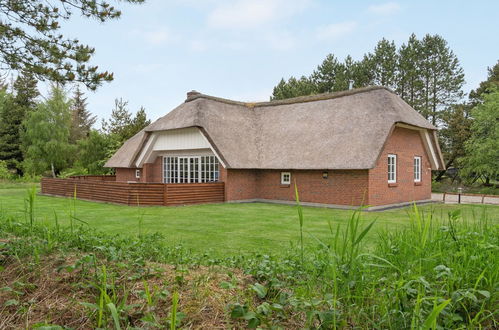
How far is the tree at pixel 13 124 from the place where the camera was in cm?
4047

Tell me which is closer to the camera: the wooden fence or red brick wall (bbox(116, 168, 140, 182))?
the wooden fence

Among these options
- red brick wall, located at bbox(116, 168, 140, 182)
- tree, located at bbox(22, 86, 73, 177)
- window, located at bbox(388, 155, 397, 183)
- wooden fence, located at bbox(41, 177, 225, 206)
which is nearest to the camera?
wooden fence, located at bbox(41, 177, 225, 206)

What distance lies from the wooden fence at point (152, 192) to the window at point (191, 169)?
164 cm

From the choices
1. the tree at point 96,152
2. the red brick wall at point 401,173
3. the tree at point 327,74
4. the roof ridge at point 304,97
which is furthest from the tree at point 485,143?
the tree at point 96,152

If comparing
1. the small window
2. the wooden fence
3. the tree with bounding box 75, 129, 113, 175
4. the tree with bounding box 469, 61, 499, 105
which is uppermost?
the tree with bounding box 469, 61, 499, 105

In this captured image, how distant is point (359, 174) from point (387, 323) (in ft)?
43.1

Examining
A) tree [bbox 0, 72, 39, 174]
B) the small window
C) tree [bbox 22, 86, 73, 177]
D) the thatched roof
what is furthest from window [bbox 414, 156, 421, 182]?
tree [bbox 0, 72, 39, 174]

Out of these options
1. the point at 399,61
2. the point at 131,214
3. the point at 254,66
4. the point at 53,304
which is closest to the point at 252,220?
the point at 131,214

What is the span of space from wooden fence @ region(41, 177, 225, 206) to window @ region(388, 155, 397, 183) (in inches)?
313

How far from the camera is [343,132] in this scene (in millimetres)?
16203

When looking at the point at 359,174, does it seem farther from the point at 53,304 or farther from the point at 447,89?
the point at 447,89

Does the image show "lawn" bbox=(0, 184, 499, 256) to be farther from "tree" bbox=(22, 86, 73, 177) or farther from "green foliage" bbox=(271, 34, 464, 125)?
"green foliage" bbox=(271, 34, 464, 125)

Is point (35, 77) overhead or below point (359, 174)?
overhead

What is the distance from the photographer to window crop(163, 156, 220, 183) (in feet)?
61.0
